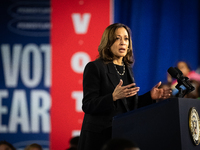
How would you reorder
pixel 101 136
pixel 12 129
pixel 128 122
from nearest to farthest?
pixel 128 122, pixel 101 136, pixel 12 129

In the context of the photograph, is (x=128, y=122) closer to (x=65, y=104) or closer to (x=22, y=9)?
(x=65, y=104)

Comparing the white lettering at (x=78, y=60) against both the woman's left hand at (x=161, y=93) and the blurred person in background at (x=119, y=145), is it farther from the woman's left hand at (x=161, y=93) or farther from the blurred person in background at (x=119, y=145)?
the blurred person in background at (x=119, y=145)

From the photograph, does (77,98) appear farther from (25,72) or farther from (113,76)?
(113,76)

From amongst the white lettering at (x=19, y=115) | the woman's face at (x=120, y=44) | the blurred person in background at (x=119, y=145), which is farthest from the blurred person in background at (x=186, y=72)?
the blurred person in background at (x=119, y=145)

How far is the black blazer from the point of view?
1.84m

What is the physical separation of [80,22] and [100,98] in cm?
356

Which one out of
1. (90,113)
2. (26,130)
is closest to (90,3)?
(26,130)

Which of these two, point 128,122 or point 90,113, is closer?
point 128,122

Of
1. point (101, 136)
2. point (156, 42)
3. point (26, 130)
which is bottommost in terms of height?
point (26, 130)

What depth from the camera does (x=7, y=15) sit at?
5.23 m

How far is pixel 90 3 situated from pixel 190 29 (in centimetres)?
174

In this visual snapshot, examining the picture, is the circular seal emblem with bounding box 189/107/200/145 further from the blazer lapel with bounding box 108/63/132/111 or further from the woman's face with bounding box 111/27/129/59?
the woman's face with bounding box 111/27/129/59

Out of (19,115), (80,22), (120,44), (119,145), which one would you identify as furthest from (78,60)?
(119,145)

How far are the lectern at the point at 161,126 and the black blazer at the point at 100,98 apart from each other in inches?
7.7
